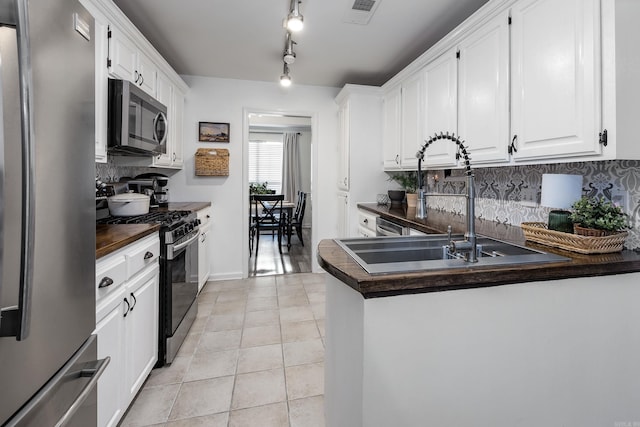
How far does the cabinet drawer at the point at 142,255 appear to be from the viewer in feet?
5.08

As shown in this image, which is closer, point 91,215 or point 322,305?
point 91,215

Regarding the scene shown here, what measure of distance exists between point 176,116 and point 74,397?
3.07 metres

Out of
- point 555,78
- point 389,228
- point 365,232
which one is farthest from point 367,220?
point 555,78

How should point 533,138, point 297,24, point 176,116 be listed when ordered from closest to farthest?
point 533,138 → point 297,24 → point 176,116

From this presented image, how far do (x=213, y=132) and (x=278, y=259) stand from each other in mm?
2121

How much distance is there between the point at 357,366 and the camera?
96cm

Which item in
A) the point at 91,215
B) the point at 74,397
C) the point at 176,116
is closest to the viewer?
the point at 74,397

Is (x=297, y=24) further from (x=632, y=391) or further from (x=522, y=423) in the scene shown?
(x=632, y=391)

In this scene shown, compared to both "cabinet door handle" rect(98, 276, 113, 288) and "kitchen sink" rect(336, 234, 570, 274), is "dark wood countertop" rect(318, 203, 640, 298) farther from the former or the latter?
"cabinet door handle" rect(98, 276, 113, 288)

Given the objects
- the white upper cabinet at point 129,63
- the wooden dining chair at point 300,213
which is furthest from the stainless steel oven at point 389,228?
the wooden dining chair at point 300,213

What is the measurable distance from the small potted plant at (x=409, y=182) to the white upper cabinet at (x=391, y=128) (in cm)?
18

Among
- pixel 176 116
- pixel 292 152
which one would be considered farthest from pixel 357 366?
pixel 292 152

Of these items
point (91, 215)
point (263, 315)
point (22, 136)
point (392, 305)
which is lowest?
point (263, 315)

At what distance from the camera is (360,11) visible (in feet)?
7.63
